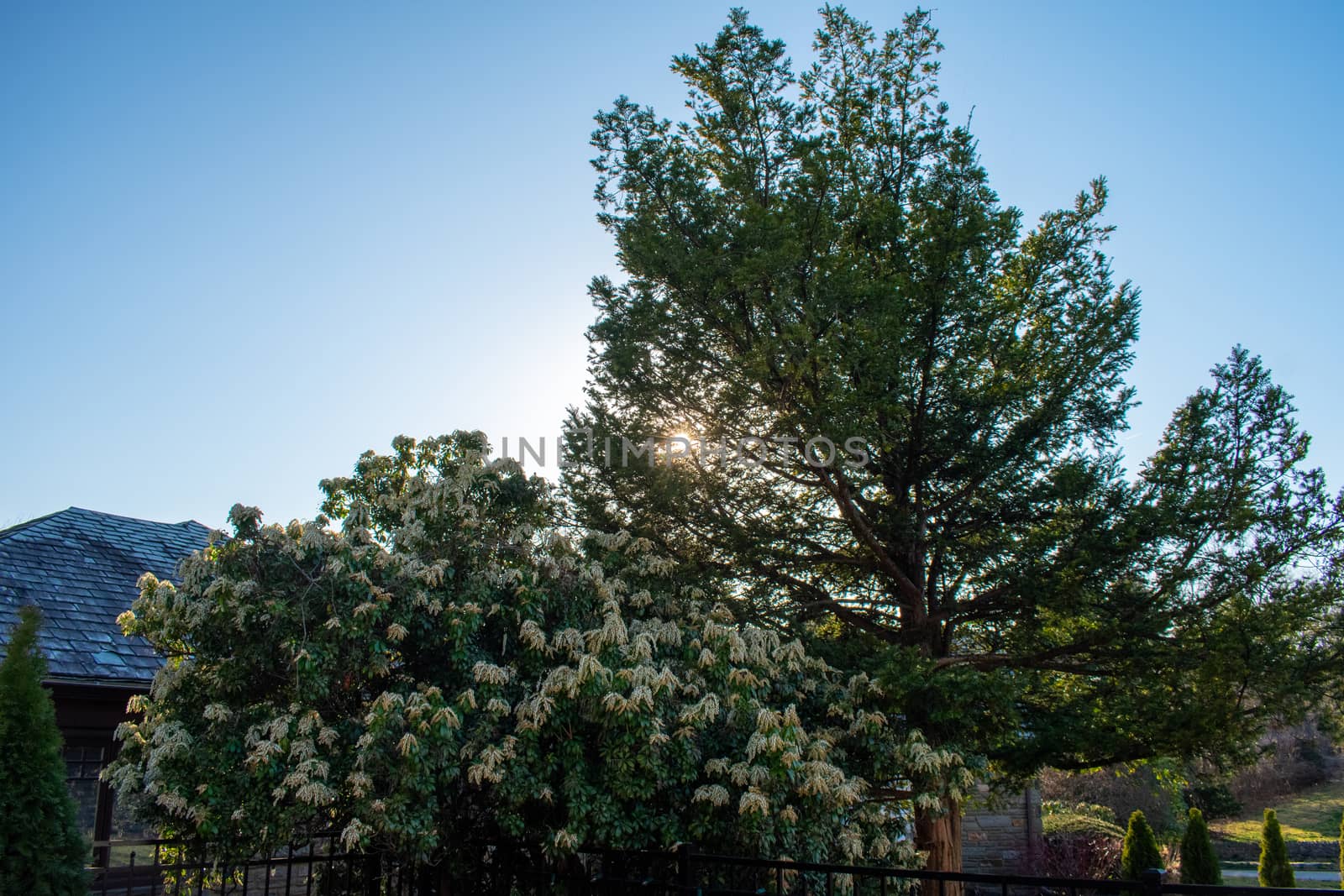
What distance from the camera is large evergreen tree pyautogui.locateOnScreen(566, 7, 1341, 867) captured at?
25.8ft

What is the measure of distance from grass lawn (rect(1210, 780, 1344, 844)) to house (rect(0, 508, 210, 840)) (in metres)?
26.4

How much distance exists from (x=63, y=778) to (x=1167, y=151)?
33.0ft

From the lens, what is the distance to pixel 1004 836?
55.5 feet

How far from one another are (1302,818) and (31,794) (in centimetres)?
3302

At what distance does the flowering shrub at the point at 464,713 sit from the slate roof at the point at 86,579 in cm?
284

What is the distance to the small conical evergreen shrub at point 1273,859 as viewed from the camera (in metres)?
15.2

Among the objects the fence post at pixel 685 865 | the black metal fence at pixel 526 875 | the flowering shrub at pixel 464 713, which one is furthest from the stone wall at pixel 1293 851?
the fence post at pixel 685 865

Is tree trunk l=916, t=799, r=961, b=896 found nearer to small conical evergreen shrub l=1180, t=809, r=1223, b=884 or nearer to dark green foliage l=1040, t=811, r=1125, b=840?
small conical evergreen shrub l=1180, t=809, r=1223, b=884

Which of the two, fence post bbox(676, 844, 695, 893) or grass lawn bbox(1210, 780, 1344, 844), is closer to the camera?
fence post bbox(676, 844, 695, 893)

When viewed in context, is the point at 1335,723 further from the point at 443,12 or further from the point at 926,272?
the point at 443,12

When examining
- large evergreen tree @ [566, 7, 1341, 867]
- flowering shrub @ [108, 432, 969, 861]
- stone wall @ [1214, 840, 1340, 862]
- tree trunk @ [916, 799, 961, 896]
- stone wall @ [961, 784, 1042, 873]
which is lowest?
stone wall @ [1214, 840, 1340, 862]

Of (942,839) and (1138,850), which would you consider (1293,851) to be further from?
(942,839)

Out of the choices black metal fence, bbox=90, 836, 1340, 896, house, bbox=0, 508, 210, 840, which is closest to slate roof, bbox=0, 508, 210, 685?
house, bbox=0, 508, 210, 840

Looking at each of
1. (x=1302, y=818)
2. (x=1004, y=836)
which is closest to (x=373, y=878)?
(x=1004, y=836)
